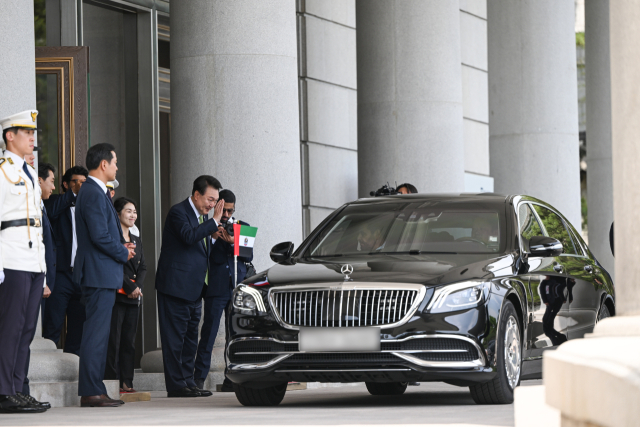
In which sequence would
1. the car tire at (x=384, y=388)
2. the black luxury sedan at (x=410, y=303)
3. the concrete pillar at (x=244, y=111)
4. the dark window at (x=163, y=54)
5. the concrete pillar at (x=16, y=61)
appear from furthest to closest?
the dark window at (x=163, y=54) → the concrete pillar at (x=244, y=111) → the car tire at (x=384, y=388) → the concrete pillar at (x=16, y=61) → the black luxury sedan at (x=410, y=303)

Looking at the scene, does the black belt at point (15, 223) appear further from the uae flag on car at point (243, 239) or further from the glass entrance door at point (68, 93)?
the glass entrance door at point (68, 93)

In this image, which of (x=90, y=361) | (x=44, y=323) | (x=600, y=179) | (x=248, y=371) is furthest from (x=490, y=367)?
(x=600, y=179)

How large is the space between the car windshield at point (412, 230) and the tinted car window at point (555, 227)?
750mm

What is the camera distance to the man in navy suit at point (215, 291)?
11.3 meters

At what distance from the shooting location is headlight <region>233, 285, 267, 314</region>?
28.0ft

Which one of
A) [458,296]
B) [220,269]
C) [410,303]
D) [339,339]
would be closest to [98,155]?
[220,269]

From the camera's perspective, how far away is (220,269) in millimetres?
11305

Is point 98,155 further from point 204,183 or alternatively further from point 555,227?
point 555,227

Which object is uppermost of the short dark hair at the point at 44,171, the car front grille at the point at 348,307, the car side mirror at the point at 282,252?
the short dark hair at the point at 44,171

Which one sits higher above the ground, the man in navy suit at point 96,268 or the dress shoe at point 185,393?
the man in navy suit at point 96,268

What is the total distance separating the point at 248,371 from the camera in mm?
8477

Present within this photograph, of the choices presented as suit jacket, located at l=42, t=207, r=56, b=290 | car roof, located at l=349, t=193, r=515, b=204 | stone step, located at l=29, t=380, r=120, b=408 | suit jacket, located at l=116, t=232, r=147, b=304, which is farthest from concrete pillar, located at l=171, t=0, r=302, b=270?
stone step, located at l=29, t=380, r=120, b=408

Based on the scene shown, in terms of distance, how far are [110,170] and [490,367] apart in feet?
10.7

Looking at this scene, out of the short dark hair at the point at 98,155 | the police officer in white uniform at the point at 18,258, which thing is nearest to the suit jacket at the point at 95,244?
the short dark hair at the point at 98,155
